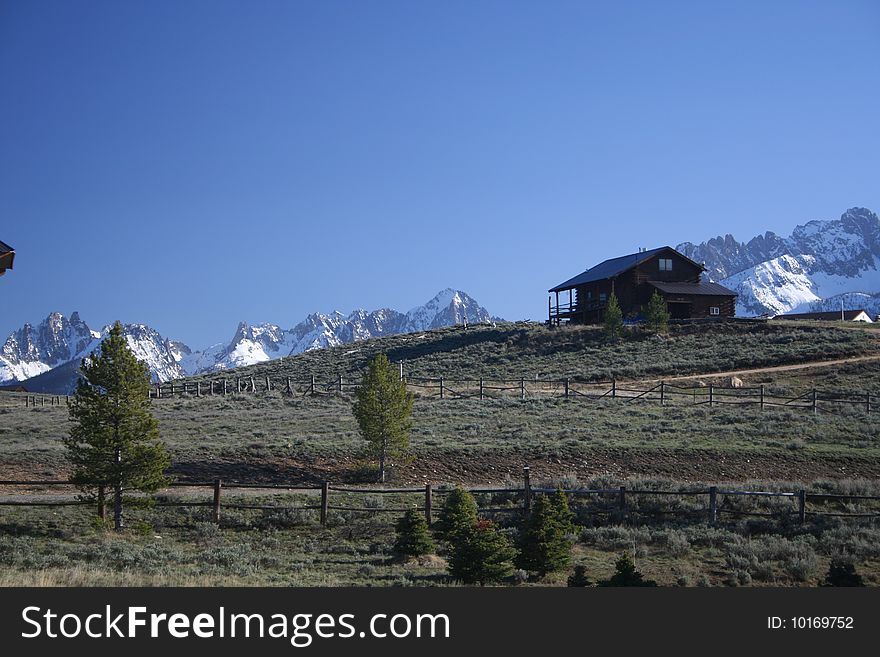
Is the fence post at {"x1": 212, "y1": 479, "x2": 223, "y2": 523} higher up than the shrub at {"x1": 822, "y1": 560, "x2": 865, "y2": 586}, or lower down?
higher up

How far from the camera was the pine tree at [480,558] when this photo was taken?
48.0 feet

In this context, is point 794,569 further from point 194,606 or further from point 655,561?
point 194,606

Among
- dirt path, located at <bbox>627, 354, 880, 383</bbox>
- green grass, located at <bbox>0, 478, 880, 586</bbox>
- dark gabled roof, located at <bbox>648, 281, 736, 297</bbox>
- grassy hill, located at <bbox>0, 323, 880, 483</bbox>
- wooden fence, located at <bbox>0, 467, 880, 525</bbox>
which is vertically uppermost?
dark gabled roof, located at <bbox>648, 281, 736, 297</bbox>

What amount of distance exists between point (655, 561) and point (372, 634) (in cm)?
1000

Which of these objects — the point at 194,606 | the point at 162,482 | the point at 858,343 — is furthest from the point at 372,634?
the point at 858,343

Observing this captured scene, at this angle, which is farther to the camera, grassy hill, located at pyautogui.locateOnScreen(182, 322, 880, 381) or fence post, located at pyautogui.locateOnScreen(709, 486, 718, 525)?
grassy hill, located at pyautogui.locateOnScreen(182, 322, 880, 381)

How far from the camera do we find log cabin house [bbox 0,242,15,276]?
16.8 m

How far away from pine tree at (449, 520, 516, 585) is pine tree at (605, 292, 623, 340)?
50.6 m

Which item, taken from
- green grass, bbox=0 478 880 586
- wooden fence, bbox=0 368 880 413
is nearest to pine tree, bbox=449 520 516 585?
green grass, bbox=0 478 880 586

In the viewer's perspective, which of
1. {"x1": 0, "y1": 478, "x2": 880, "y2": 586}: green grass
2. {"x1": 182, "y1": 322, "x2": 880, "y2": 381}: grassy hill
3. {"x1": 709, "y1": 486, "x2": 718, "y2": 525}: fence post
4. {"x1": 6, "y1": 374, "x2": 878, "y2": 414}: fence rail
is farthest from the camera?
{"x1": 182, "y1": 322, "x2": 880, "y2": 381}: grassy hill

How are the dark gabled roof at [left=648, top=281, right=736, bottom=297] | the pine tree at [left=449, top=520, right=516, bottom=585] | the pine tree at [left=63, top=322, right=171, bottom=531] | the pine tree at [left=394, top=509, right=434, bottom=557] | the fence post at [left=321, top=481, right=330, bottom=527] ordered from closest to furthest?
1. the pine tree at [left=449, top=520, right=516, bottom=585]
2. the pine tree at [left=394, top=509, right=434, bottom=557]
3. the pine tree at [left=63, top=322, right=171, bottom=531]
4. the fence post at [left=321, top=481, right=330, bottom=527]
5. the dark gabled roof at [left=648, top=281, right=736, bottom=297]

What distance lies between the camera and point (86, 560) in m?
16.3

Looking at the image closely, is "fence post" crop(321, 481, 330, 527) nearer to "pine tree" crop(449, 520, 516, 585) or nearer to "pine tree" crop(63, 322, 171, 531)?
"pine tree" crop(63, 322, 171, 531)

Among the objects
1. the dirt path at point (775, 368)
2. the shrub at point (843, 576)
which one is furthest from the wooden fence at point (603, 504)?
the dirt path at point (775, 368)
